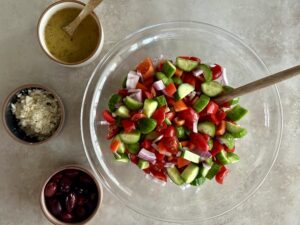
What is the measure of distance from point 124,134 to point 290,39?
1167 mm

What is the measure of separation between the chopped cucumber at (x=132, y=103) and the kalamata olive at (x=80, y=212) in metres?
0.65

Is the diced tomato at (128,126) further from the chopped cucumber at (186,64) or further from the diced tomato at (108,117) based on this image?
the chopped cucumber at (186,64)

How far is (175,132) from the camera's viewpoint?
2.05m

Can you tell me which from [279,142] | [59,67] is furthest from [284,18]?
[59,67]

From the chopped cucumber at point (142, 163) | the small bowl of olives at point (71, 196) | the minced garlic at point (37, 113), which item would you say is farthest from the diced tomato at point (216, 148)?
the minced garlic at point (37, 113)

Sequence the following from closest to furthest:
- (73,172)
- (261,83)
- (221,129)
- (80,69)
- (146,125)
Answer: (261,83) → (146,125) → (221,129) → (73,172) → (80,69)

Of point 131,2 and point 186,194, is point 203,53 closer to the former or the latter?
point 131,2

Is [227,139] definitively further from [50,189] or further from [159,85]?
[50,189]

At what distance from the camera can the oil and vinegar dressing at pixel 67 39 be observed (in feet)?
7.38

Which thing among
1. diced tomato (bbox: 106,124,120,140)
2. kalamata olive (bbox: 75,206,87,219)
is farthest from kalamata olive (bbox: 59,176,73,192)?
diced tomato (bbox: 106,124,120,140)

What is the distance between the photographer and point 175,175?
2104mm

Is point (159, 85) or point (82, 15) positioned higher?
point (82, 15)

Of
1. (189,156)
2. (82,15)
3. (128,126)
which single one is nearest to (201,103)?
(189,156)

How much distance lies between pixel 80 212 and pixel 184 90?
88 cm
